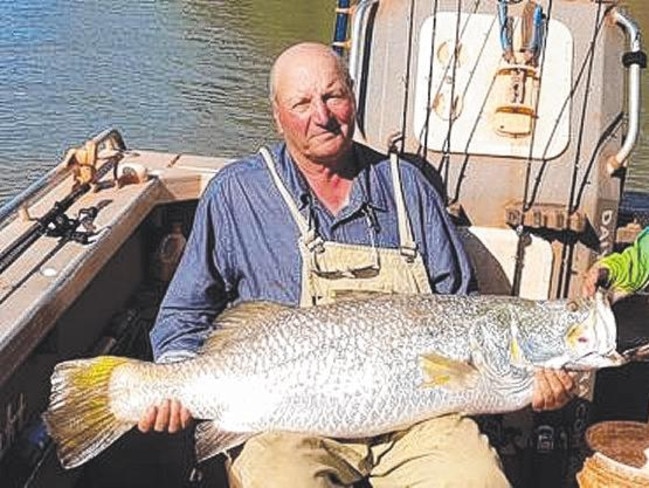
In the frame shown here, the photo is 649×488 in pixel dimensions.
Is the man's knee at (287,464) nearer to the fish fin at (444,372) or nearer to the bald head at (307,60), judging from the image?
the fish fin at (444,372)

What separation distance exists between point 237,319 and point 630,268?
1.21 m

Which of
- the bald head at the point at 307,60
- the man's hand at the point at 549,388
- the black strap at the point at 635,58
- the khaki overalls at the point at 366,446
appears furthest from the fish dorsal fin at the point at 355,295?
the black strap at the point at 635,58

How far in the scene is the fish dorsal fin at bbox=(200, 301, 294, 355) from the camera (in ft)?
10.5

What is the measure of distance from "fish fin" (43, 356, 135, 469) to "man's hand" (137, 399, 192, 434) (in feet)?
0.15

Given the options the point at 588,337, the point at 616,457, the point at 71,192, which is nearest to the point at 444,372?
the point at 588,337

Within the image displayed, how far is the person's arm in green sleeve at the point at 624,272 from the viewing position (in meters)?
3.62

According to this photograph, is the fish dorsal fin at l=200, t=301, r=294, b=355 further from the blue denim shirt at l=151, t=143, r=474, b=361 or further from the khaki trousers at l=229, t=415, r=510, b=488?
→ the khaki trousers at l=229, t=415, r=510, b=488

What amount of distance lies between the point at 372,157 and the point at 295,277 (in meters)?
0.47

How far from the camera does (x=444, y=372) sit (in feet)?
10.1

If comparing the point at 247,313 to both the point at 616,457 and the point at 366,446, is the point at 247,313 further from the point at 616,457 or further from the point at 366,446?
the point at 616,457

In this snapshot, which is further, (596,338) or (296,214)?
(296,214)

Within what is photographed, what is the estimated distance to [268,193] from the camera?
3.47 m

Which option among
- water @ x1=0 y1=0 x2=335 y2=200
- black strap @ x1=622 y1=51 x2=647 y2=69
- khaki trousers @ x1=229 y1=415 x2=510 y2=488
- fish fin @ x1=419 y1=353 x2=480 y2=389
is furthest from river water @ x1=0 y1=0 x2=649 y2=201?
fish fin @ x1=419 y1=353 x2=480 y2=389

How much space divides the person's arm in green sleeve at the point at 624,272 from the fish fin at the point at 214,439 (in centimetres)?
117
